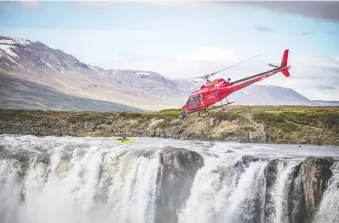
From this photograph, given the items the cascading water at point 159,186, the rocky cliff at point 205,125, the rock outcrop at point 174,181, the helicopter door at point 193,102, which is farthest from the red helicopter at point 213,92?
the rocky cliff at point 205,125

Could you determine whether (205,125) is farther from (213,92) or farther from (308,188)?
(308,188)

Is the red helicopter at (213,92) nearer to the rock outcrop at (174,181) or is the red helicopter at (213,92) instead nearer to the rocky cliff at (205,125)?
the rock outcrop at (174,181)

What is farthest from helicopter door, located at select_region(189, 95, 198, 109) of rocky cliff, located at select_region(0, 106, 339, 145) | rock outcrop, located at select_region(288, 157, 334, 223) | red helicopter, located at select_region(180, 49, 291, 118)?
rock outcrop, located at select_region(288, 157, 334, 223)

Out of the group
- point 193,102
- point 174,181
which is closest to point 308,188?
point 174,181

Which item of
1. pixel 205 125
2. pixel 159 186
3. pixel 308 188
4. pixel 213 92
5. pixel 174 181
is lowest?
pixel 159 186

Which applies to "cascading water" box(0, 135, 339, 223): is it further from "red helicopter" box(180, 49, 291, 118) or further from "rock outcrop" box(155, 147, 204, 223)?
"red helicopter" box(180, 49, 291, 118)
